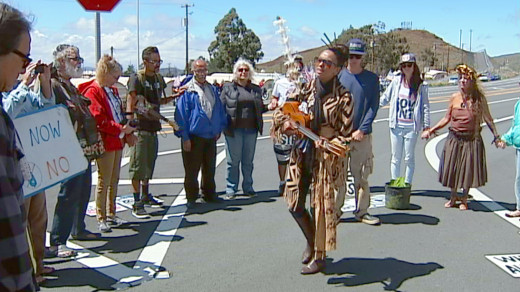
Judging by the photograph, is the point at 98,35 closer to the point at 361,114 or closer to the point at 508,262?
the point at 361,114

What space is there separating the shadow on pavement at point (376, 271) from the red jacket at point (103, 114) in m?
2.77

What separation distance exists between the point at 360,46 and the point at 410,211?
7.74 ft

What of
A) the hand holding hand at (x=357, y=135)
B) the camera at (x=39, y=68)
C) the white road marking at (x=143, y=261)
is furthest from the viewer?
the hand holding hand at (x=357, y=135)

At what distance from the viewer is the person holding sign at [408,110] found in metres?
7.41

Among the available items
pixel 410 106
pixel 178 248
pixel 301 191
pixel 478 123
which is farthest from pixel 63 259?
pixel 478 123

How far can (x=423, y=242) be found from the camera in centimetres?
591

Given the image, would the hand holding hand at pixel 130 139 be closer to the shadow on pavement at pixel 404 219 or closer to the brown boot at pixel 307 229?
the brown boot at pixel 307 229

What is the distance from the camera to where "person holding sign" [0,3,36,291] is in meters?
1.99

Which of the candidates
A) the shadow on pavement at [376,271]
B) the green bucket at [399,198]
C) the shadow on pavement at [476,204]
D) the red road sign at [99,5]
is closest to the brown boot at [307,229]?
the shadow on pavement at [376,271]

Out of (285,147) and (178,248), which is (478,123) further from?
(178,248)

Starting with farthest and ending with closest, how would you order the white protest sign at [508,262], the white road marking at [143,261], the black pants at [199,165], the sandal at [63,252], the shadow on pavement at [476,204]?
the black pants at [199,165], the shadow on pavement at [476,204], the sandal at [63,252], the white protest sign at [508,262], the white road marking at [143,261]

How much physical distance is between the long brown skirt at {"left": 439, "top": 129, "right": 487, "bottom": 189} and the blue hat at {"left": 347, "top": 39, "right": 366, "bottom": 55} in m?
1.99

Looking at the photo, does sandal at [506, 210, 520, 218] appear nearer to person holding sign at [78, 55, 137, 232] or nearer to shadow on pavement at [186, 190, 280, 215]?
shadow on pavement at [186, 190, 280, 215]

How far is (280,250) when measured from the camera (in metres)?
5.64
